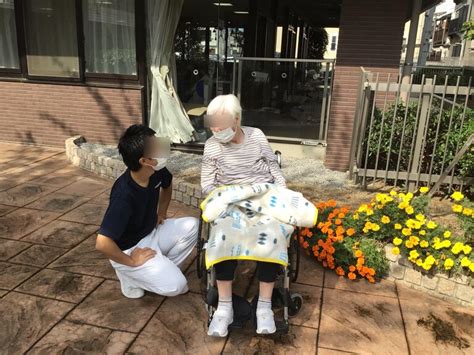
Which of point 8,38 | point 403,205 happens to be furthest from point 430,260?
point 8,38

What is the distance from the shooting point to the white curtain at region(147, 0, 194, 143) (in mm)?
5551

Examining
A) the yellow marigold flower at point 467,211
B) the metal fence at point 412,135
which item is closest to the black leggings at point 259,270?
the yellow marigold flower at point 467,211

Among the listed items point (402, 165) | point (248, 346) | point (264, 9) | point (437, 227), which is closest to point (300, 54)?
point (264, 9)

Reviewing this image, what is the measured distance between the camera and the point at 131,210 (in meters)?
2.45

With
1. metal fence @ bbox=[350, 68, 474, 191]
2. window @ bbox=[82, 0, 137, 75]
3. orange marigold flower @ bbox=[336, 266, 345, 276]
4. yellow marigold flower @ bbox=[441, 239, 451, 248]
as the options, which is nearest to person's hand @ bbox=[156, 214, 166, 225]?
orange marigold flower @ bbox=[336, 266, 345, 276]

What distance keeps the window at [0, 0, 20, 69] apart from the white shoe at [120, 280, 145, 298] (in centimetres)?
486

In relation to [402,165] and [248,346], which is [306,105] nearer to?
[402,165]

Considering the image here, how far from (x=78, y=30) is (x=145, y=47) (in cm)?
101

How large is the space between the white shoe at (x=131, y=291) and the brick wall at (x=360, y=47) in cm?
330

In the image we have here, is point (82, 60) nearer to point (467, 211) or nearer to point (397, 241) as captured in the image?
point (397, 241)

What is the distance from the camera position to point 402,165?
184 inches

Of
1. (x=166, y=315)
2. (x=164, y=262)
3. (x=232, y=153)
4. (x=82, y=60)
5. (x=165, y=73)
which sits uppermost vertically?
(x=82, y=60)

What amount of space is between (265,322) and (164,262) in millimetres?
719

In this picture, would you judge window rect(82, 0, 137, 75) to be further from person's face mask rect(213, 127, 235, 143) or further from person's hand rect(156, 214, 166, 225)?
person's face mask rect(213, 127, 235, 143)
